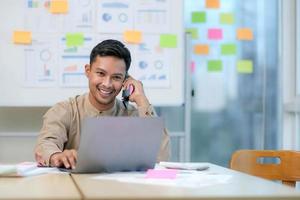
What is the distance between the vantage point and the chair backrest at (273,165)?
5.84 feet

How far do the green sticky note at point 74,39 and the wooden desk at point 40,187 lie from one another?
174cm

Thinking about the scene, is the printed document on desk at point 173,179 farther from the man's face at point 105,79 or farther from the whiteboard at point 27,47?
the whiteboard at point 27,47

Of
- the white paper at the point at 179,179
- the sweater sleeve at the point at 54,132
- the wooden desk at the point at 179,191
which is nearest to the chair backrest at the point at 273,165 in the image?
the white paper at the point at 179,179

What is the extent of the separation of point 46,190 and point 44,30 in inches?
81.6

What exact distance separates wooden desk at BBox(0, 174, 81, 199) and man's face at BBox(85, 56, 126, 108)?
0.90 meters

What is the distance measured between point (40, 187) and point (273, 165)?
1048mm

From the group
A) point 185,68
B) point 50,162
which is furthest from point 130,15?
point 50,162

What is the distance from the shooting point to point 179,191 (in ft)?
3.39

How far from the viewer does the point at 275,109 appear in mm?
3455

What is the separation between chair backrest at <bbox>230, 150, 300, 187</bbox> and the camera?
70.1 inches

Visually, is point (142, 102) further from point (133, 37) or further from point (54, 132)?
point (133, 37)

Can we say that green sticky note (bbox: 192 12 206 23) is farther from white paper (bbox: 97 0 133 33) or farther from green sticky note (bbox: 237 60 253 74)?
white paper (bbox: 97 0 133 33)

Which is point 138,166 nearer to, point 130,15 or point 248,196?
point 248,196

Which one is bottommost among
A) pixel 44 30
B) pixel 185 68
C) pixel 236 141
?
pixel 236 141
